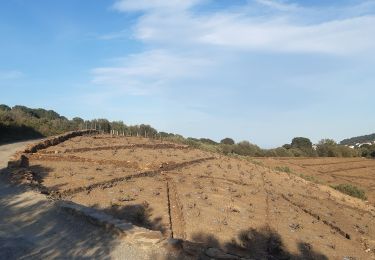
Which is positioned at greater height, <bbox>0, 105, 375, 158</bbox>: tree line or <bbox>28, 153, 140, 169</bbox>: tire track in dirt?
<bbox>0, 105, 375, 158</bbox>: tree line

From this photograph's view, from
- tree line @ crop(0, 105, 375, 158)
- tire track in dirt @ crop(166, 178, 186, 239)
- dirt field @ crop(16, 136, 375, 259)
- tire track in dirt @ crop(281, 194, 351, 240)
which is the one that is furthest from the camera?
tree line @ crop(0, 105, 375, 158)

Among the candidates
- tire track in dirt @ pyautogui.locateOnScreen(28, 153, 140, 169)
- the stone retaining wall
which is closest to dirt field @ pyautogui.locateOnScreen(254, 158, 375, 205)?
tire track in dirt @ pyautogui.locateOnScreen(28, 153, 140, 169)

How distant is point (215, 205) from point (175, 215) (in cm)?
242

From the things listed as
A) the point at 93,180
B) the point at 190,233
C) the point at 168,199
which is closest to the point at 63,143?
the point at 93,180

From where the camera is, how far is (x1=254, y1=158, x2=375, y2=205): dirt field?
3641 centimetres

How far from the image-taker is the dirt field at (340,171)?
36.4 meters

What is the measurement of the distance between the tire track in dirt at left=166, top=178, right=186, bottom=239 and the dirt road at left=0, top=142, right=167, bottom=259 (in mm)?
2459

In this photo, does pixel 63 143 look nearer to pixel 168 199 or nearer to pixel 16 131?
pixel 16 131

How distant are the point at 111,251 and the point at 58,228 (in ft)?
6.59

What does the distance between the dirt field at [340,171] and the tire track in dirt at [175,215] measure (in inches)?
704

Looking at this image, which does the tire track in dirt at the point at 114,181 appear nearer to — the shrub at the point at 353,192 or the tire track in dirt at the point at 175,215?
the tire track in dirt at the point at 175,215

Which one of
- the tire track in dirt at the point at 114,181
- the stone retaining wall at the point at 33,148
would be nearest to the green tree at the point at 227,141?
the stone retaining wall at the point at 33,148

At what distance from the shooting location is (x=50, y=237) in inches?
371

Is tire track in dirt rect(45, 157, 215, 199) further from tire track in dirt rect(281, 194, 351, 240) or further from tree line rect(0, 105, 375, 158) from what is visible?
tree line rect(0, 105, 375, 158)
